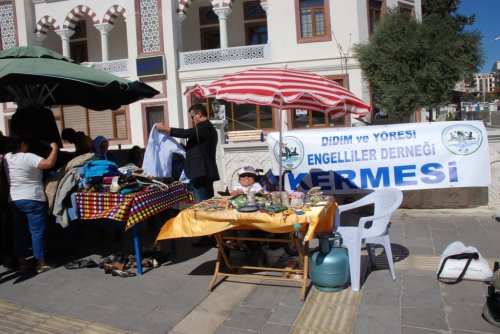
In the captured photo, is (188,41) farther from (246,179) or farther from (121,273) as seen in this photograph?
(121,273)

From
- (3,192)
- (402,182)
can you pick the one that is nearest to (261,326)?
(3,192)

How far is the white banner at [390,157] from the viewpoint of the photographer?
6.51 m

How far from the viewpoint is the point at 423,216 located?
22.2 feet

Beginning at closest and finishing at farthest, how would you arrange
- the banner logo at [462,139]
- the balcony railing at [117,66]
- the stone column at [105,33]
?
the banner logo at [462,139], the balcony railing at [117,66], the stone column at [105,33]

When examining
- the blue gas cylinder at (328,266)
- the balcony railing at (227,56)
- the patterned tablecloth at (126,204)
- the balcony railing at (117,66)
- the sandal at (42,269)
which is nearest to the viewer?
the blue gas cylinder at (328,266)

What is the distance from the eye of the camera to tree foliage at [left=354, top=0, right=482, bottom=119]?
47.9 feet

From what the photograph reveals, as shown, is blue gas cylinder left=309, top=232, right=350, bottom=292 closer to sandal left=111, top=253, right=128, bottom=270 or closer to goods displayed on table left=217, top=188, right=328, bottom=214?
goods displayed on table left=217, top=188, right=328, bottom=214

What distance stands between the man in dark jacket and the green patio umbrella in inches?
39.9

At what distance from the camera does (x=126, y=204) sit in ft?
14.1

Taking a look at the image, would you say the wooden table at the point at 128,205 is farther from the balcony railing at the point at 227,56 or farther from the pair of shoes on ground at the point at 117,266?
the balcony railing at the point at 227,56

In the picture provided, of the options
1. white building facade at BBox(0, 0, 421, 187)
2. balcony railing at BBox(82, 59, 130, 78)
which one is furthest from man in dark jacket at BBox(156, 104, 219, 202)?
balcony railing at BBox(82, 59, 130, 78)

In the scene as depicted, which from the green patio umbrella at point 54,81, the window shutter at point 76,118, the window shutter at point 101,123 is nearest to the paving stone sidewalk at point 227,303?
the green patio umbrella at point 54,81

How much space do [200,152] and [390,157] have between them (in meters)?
3.18

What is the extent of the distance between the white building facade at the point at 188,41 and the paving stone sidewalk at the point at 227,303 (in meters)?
11.9
